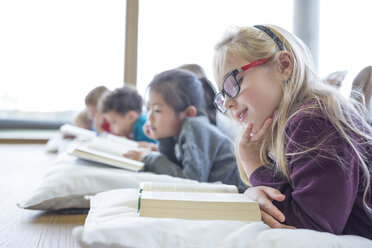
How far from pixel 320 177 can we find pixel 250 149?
1.02 feet

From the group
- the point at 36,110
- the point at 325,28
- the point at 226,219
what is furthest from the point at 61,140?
the point at 226,219

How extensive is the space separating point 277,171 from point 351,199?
0.22 m

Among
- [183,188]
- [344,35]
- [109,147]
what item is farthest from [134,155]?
[344,35]

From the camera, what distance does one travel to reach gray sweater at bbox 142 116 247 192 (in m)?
1.52

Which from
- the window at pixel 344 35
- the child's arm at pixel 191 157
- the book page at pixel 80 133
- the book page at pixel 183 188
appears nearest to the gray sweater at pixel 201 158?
the child's arm at pixel 191 157

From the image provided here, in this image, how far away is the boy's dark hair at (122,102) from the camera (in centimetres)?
273

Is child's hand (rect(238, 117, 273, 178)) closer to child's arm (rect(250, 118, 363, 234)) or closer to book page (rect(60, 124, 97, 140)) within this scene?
child's arm (rect(250, 118, 363, 234))

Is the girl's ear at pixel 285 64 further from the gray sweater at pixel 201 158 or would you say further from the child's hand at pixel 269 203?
the gray sweater at pixel 201 158

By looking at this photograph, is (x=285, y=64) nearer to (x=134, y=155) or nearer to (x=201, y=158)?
(x=201, y=158)

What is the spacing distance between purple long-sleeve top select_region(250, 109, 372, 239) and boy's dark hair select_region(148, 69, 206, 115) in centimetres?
95

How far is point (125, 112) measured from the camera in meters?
2.75

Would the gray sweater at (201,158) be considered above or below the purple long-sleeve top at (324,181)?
below

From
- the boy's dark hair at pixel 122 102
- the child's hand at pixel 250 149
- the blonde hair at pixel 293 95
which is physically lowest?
the boy's dark hair at pixel 122 102

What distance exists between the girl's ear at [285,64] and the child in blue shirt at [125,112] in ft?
5.82
